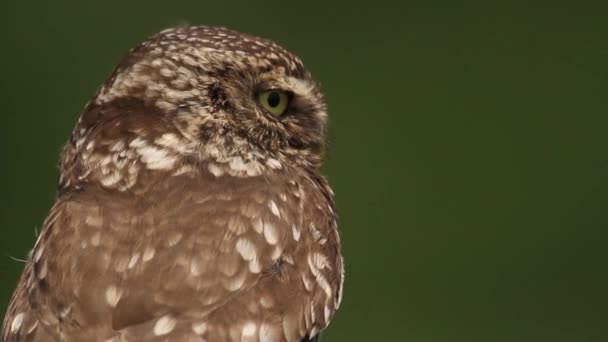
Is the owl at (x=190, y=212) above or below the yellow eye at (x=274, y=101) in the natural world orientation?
below

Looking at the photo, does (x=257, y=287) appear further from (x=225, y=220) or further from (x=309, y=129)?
(x=309, y=129)

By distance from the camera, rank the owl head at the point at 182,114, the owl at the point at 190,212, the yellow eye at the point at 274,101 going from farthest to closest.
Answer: the yellow eye at the point at 274,101 < the owl head at the point at 182,114 < the owl at the point at 190,212

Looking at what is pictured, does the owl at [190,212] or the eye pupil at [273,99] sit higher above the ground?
the eye pupil at [273,99]

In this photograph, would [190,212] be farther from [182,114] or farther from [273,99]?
[273,99]

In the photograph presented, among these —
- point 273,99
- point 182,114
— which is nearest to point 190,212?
point 182,114

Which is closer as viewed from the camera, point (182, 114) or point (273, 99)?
point (182, 114)

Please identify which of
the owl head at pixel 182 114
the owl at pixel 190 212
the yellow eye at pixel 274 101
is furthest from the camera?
the yellow eye at pixel 274 101

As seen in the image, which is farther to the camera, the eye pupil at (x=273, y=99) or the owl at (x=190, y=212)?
the eye pupil at (x=273, y=99)
